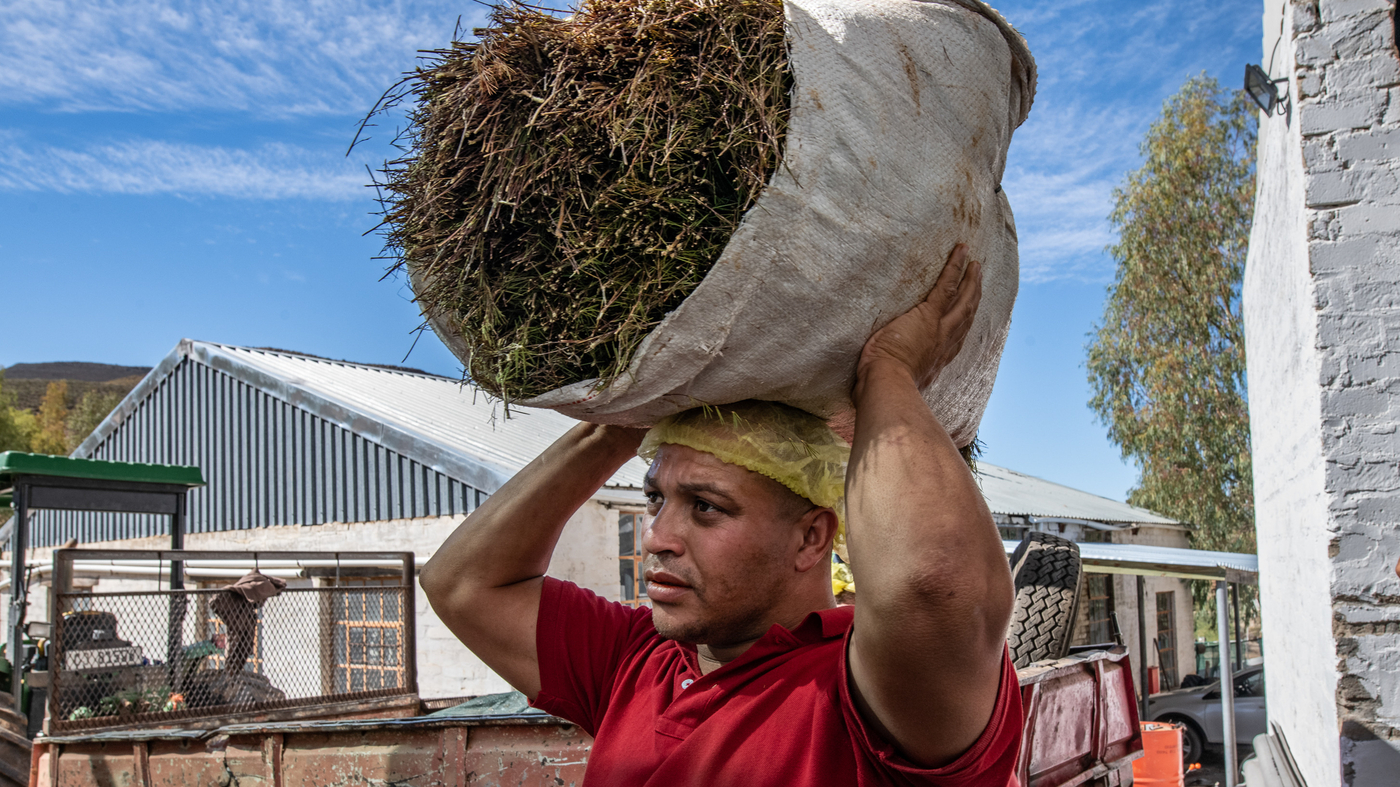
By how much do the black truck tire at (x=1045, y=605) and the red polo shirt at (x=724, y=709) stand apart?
2.87 meters

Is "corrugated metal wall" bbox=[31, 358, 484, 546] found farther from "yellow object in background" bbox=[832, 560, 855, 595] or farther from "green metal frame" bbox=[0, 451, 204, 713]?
"yellow object in background" bbox=[832, 560, 855, 595]

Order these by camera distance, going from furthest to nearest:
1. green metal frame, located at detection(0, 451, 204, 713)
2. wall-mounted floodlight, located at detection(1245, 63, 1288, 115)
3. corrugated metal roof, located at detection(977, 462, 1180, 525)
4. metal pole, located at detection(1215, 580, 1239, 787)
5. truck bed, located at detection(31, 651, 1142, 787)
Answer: corrugated metal roof, located at detection(977, 462, 1180, 525), metal pole, located at detection(1215, 580, 1239, 787), green metal frame, located at detection(0, 451, 204, 713), wall-mounted floodlight, located at detection(1245, 63, 1288, 115), truck bed, located at detection(31, 651, 1142, 787)

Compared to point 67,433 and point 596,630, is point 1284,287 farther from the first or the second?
point 67,433

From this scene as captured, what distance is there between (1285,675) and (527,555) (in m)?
A: 5.73

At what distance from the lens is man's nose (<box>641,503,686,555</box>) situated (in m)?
1.80

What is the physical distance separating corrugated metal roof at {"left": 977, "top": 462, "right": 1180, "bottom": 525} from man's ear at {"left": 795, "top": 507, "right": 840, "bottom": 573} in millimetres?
15110

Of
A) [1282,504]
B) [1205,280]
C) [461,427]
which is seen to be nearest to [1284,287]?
[1282,504]

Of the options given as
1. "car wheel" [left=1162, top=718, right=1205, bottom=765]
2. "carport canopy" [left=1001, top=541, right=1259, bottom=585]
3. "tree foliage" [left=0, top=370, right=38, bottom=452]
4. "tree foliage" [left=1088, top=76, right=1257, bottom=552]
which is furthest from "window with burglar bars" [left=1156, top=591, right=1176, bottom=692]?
"tree foliage" [left=0, top=370, right=38, bottom=452]

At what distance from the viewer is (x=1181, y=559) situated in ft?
33.5

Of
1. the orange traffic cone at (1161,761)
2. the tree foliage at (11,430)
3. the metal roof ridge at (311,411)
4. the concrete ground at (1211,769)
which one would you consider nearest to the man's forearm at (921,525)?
the orange traffic cone at (1161,761)

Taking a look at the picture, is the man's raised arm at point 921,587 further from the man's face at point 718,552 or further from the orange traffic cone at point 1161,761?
the orange traffic cone at point 1161,761

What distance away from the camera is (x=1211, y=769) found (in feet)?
45.3

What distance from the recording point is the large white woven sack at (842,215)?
4.98 feet

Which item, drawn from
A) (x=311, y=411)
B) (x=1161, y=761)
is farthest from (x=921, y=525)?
(x=311, y=411)
